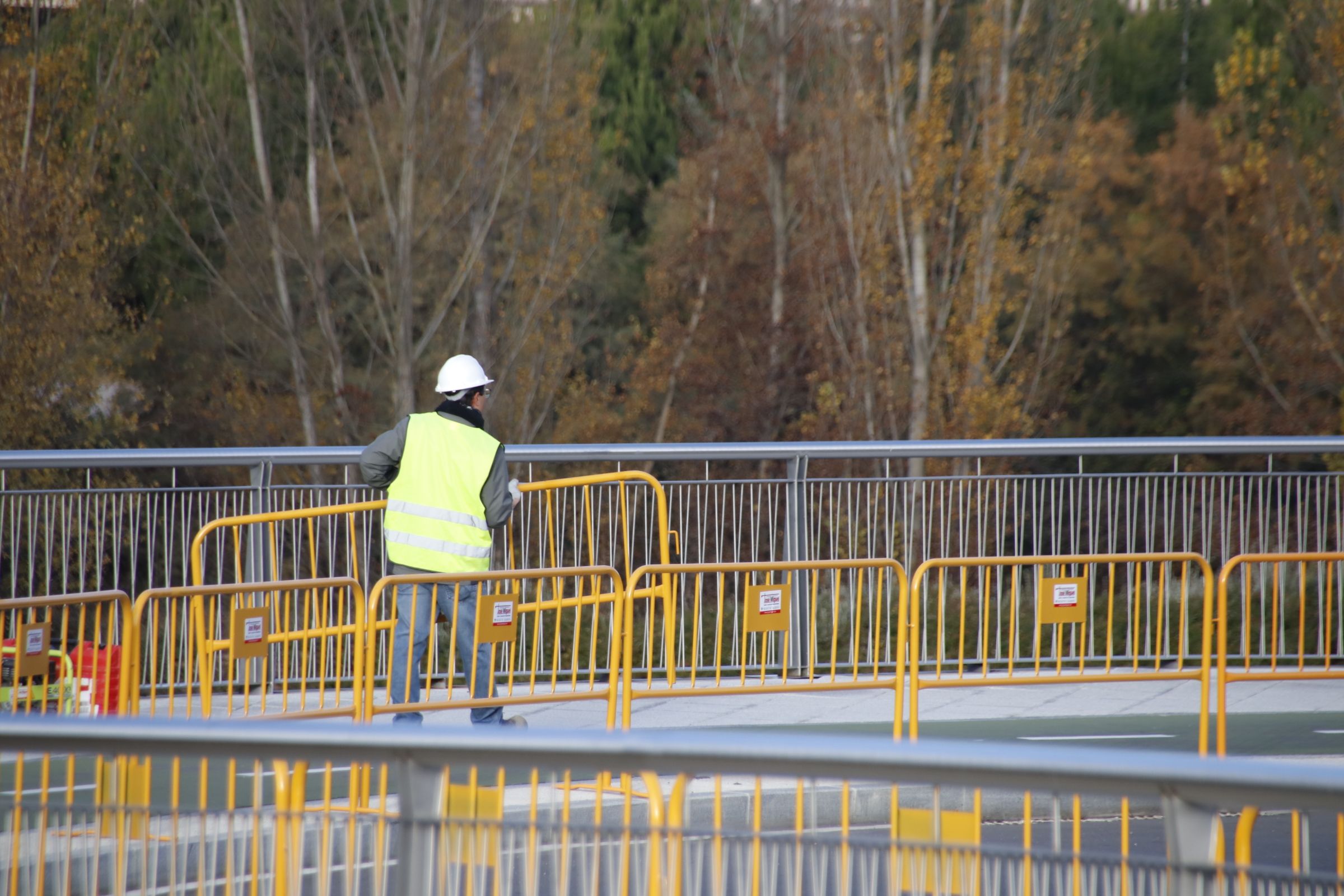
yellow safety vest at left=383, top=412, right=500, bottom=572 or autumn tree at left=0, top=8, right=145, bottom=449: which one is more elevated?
autumn tree at left=0, top=8, right=145, bottom=449

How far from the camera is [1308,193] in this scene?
24.5 meters

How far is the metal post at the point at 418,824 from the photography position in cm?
283

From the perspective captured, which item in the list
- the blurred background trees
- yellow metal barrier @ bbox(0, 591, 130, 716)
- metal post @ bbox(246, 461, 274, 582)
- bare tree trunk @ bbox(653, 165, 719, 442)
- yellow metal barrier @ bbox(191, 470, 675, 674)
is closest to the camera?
yellow metal barrier @ bbox(0, 591, 130, 716)

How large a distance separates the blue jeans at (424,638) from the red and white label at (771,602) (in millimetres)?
1227

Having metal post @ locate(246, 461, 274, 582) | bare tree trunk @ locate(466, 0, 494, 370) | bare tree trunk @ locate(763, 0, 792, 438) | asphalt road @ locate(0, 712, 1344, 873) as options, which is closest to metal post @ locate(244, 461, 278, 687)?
metal post @ locate(246, 461, 274, 582)

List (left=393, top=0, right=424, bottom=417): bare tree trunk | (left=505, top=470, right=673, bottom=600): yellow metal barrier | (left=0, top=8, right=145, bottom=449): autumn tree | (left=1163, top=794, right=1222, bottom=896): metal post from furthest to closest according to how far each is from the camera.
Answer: (left=393, top=0, right=424, bottom=417): bare tree trunk → (left=0, top=8, right=145, bottom=449): autumn tree → (left=505, top=470, right=673, bottom=600): yellow metal barrier → (left=1163, top=794, right=1222, bottom=896): metal post

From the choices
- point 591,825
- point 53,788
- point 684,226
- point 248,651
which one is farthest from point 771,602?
point 684,226

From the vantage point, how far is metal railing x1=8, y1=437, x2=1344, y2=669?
876 cm

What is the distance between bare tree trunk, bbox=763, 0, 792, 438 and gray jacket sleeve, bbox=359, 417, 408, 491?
2160cm

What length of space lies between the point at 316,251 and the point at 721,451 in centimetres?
A: 1637

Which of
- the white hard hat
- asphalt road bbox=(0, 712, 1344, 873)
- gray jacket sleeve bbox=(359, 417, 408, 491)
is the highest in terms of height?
the white hard hat

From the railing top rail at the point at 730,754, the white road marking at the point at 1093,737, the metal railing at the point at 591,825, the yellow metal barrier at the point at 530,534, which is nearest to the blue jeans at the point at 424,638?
the yellow metal barrier at the point at 530,534

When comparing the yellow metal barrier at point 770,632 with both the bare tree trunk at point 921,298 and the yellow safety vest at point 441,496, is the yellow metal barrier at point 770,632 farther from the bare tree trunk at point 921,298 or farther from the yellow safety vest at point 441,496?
the bare tree trunk at point 921,298

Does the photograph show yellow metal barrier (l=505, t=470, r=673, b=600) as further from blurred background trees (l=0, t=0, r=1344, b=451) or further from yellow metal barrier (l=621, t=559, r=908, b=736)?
blurred background trees (l=0, t=0, r=1344, b=451)
